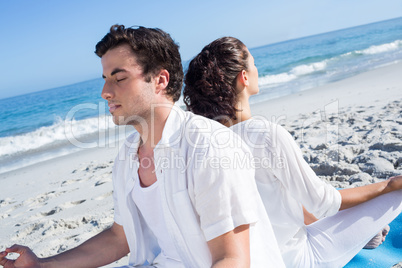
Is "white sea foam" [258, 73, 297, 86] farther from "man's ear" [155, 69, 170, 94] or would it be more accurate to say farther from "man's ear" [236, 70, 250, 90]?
"man's ear" [155, 69, 170, 94]

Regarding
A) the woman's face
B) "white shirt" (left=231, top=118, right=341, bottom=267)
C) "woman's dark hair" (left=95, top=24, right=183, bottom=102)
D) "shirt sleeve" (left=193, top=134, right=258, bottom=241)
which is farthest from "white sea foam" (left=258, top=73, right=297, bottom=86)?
"shirt sleeve" (left=193, top=134, right=258, bottom=241)

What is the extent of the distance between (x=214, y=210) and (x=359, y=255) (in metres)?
1.48

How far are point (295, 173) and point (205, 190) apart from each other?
63 cm

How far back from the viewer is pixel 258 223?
4.66ft

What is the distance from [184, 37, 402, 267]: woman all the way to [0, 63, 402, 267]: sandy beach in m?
1.32

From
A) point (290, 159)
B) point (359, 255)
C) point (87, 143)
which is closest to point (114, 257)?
point (290, 159)

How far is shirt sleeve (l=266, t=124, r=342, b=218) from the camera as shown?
5.83ft

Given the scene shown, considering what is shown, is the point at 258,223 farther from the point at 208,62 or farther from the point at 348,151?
the point at 348,151

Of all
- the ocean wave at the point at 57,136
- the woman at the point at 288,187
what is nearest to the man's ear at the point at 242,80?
the woman at the point at 288,187

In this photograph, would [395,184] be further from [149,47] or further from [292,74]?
[292,74]

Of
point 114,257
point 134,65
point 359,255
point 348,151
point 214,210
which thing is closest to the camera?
point 214,210

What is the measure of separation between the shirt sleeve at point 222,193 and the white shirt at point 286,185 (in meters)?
0.47

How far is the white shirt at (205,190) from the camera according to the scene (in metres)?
1.30

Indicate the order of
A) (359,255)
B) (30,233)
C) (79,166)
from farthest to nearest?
(79,166) → (30,233) → (359,255)
